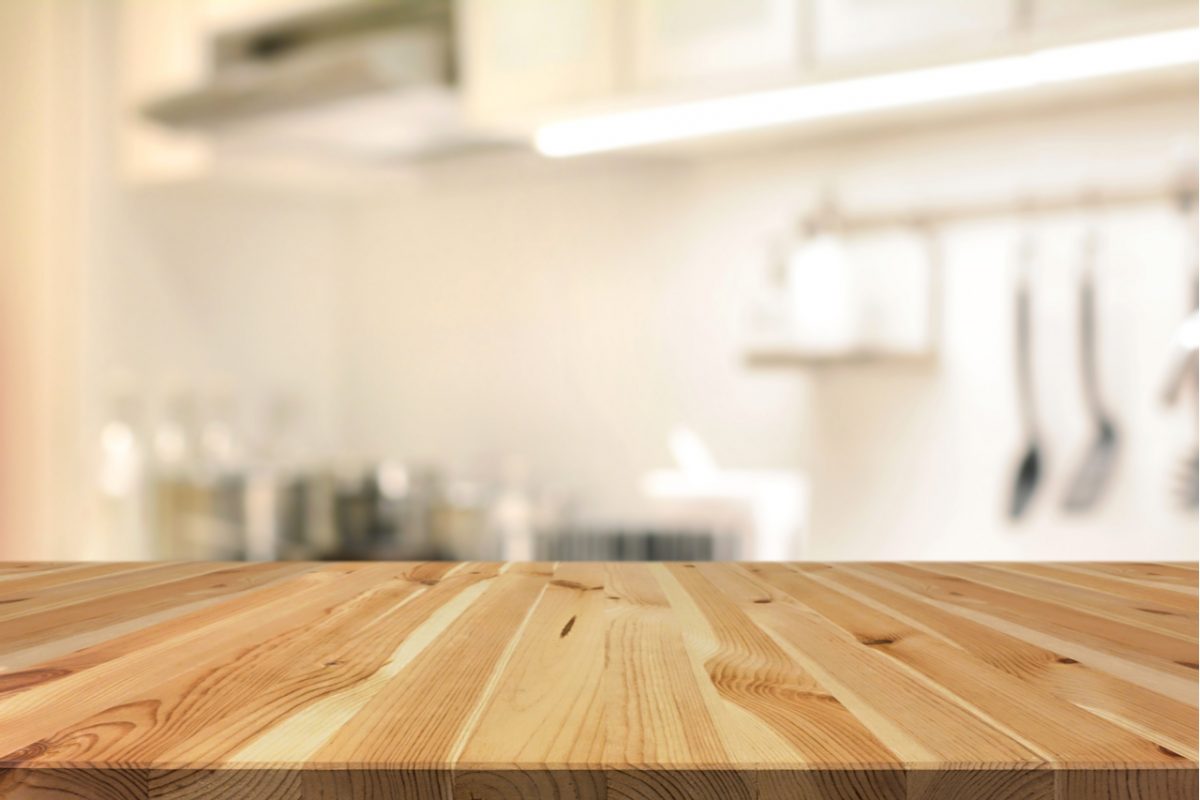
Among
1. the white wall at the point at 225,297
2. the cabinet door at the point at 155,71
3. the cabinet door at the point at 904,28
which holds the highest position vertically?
the cabinet door at the point at 155,71

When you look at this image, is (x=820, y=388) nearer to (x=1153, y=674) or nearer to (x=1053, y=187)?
(x=1053, y=187)

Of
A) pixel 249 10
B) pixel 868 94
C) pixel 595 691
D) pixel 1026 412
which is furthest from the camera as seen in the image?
pixel 249 10

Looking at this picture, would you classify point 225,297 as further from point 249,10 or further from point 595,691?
point 595,691

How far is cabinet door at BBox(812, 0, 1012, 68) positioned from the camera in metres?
1.58

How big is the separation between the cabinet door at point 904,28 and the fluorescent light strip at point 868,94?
0.03 metres

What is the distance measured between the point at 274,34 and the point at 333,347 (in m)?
0.79

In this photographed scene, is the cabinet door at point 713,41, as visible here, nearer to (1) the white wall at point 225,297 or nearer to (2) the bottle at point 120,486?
(1) the white wall at point 225,297

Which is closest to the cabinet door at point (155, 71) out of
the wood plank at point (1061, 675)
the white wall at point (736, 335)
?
the white wall at point (736, 335)

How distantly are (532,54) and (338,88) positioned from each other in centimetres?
36

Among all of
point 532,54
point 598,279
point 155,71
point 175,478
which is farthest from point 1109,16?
point 175,478

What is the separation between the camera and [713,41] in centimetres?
182

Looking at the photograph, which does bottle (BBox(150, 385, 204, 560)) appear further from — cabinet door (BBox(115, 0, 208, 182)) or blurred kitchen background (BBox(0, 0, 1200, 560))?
cabinet door (BBox(115, 0, 208, 182))

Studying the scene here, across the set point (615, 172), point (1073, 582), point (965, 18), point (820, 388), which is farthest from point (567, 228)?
point (1073, 582)

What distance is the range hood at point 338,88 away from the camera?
208 cm
